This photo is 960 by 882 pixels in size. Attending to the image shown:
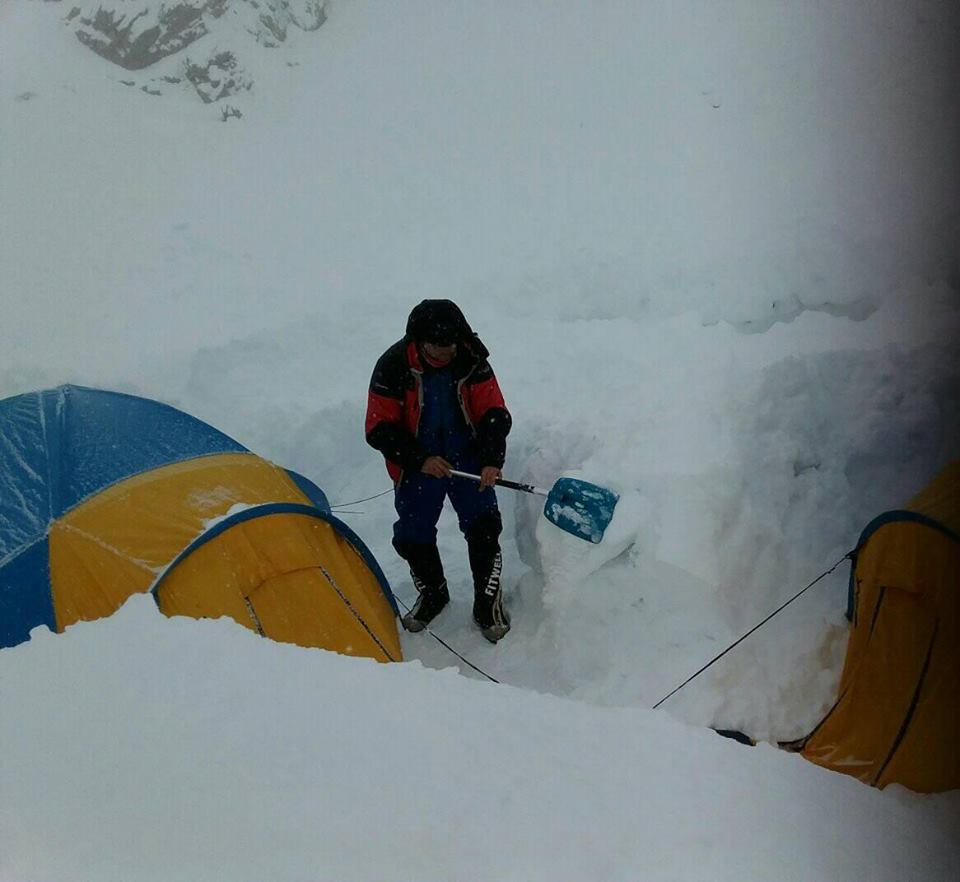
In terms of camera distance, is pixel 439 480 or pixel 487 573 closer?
pixel 439 480

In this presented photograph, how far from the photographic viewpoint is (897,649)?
2.25 m

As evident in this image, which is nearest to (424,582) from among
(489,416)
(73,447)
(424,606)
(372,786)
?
(424,606)

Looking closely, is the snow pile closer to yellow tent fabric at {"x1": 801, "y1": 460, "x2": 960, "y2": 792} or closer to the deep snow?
the deep snow

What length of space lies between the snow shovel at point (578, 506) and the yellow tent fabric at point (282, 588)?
0.70 metres

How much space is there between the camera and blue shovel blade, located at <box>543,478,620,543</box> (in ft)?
9.61

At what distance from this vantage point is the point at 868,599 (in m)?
2.45

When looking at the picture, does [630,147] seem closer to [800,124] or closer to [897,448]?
[800,124]

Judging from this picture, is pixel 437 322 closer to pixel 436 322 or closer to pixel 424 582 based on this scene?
pixel 436 322

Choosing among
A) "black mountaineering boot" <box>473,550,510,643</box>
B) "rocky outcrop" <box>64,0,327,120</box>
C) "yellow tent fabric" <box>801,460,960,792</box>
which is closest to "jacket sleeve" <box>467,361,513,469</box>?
"black mountaineering boot" <box>473,550,510,643</box>

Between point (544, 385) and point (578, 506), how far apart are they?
5.30 feet

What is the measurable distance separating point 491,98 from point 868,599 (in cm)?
871

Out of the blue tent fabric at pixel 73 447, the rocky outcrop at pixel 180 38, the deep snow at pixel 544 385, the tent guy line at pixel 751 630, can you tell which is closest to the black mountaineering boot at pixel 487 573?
the deep snow at pixel 544 385

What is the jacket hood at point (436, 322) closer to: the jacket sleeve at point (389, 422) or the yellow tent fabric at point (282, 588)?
the jacket sleeve at point (389, 422)

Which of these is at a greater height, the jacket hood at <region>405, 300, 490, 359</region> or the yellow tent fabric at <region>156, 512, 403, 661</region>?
the jacket hood at <region>405, 300, 490, 359</region>
